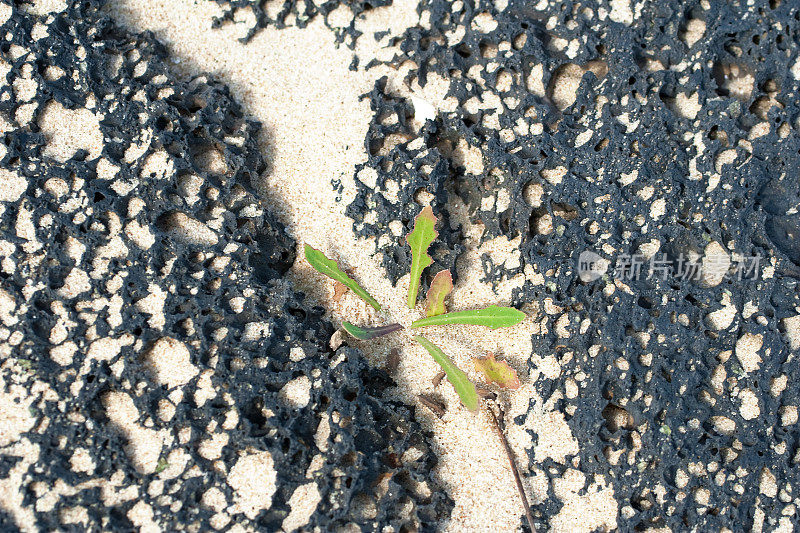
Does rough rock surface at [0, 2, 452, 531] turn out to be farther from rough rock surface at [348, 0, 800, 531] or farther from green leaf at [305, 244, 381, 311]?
rough rock surface at [348, 0, 800, 531]

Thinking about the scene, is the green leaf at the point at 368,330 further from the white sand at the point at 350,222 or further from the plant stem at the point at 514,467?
the plant stem at the point at 514,467

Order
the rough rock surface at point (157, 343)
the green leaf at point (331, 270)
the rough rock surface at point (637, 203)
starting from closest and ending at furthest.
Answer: the rough rock surface at point (157, 343) < the rough rock surface at point (637, 203) < the green leaf at point (331, 270)

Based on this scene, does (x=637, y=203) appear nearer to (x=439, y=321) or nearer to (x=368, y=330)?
(x=439, y=321)

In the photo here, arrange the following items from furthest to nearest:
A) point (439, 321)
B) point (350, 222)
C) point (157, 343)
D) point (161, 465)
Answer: point (350, 222), point (439, 321), point (157, 343), point (161, 465)

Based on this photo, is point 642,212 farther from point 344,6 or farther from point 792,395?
point 344,6

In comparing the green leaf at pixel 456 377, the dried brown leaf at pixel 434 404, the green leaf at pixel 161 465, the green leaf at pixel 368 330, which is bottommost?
the green leaf at pixel 161 465

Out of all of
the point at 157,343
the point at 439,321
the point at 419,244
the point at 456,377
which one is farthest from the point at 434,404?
→ the point at 157,343

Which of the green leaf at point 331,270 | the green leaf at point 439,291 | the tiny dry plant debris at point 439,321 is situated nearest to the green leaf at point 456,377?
the tiny dry plant debris at point 439,321
